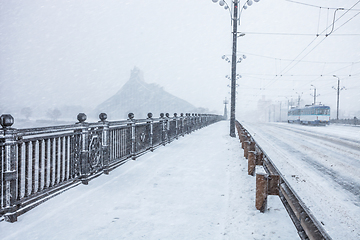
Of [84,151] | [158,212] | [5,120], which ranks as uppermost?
[5,120]

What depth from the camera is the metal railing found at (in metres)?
3.29

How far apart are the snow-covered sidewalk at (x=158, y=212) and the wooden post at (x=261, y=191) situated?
102 mm

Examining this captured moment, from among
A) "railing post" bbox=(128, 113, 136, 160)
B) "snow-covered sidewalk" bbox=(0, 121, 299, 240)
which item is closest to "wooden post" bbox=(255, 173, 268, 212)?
"snow-covered sidewalk" bbox=(0, 121, 299, 240)

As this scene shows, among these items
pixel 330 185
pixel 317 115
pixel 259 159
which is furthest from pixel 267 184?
pixel 317 115

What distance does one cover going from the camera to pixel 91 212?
3621mm

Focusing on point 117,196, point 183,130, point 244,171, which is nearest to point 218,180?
point 244,171

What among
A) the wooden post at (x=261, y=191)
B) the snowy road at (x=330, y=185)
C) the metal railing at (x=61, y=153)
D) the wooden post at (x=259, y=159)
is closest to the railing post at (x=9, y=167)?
the metal railing at (x=61, y=153)

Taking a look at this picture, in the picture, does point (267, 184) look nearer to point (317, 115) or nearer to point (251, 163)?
point (251, 163)

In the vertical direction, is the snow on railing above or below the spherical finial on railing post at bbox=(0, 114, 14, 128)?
below

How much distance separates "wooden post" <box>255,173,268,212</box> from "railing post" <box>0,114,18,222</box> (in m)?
3.58

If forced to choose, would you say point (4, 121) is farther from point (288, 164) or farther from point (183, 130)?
point (183, 130)

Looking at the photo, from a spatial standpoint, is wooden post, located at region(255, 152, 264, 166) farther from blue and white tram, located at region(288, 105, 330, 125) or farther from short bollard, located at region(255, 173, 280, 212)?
→ blue and white tram, located at region(288, 105, 330, 125)

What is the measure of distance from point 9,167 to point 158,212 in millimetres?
2268

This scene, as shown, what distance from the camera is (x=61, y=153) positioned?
171 inches
